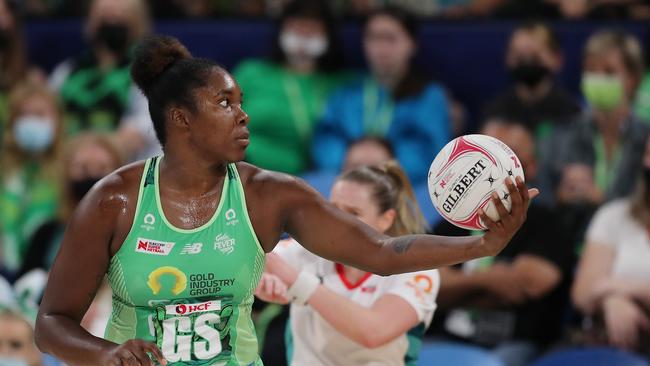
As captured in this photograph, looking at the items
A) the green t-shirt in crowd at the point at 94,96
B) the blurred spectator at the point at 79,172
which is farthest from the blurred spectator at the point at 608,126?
the green t-shirt in crowd at the point at 94,96

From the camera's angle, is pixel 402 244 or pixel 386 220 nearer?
pixel 402 244

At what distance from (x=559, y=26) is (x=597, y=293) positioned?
86.3 inches

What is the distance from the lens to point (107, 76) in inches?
297

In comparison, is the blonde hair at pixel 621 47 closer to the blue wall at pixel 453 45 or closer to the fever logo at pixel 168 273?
the blue wall at pixel 453 45

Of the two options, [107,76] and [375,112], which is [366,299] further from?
[107,76]

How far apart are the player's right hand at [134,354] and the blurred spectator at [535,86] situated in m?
3.83

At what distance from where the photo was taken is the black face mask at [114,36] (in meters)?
7.57

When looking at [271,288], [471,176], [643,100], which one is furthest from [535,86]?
[471,176]

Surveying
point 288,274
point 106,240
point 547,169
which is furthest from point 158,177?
point 547,169

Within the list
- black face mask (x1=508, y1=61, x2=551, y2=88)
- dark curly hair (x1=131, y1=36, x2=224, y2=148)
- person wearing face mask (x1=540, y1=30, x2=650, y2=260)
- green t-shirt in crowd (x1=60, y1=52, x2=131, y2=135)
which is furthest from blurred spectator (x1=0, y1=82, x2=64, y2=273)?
dark curly hair (x1=131, y1=36, x2=224, y2=148)

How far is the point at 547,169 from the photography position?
6.53m

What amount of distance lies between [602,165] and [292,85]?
1934mm

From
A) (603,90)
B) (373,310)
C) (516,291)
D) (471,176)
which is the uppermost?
(471,176)

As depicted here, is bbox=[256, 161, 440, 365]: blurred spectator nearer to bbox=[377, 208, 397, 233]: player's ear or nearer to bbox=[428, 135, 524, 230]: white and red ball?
bbox=[377, 208, 397, 233]: player's ear
